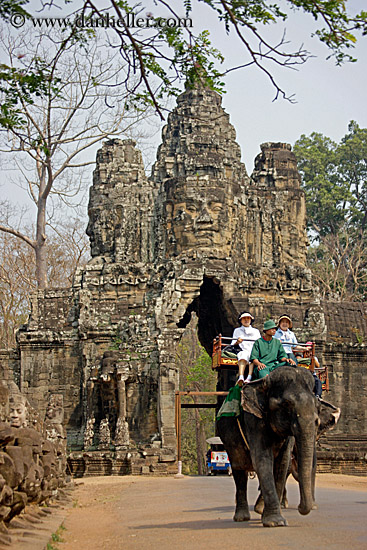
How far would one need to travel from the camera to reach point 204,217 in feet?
106

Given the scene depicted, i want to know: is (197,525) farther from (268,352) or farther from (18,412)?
(18,412)

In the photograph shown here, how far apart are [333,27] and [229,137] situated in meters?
27.8

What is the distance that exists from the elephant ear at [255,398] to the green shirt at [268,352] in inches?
20.5

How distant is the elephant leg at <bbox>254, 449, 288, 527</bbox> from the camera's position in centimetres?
862

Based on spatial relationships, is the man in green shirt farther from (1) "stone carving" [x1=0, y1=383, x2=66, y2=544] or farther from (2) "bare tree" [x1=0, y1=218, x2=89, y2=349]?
(2) "bare tree" [x1=0, y1=218, x2=89, y2=349]

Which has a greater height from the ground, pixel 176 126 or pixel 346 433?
pixel 176 126

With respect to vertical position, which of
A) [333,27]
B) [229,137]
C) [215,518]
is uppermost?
[229,137]

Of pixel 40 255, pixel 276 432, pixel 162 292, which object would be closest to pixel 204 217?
pixel 162 292

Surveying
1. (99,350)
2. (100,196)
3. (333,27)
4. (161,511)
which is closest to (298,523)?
(161,511)

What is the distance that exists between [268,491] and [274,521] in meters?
0.30

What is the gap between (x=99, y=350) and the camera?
31.0 metres

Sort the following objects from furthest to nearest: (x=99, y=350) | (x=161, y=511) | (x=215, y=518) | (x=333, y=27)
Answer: (x=99, y=350) → (x=161, y=511) → (x=215, y=518) → (x=333, y=27)

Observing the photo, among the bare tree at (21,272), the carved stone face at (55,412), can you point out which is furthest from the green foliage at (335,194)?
the carved stone face at (55,412)

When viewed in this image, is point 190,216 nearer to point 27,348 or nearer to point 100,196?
point 100,196
